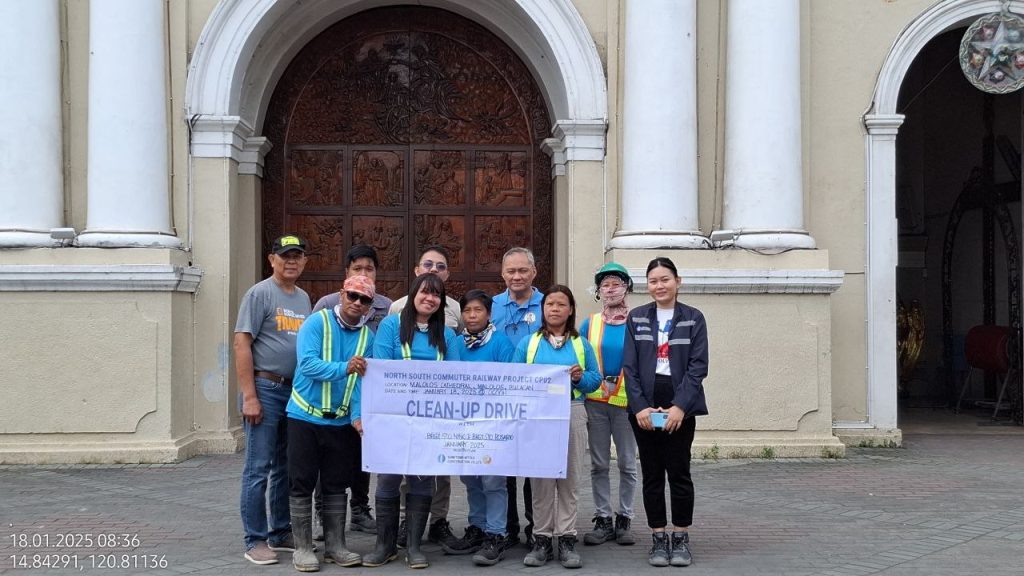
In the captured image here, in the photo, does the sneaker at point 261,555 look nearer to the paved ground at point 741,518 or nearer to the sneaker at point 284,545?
the paved ground at point 741,518

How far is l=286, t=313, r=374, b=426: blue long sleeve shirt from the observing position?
6.16 metres

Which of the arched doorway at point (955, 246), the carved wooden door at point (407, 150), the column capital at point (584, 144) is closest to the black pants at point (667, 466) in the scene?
the column capital at point (584, 144)

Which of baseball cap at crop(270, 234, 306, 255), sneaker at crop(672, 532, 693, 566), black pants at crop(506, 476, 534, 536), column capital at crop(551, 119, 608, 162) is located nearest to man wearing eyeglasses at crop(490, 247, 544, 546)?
black pants at crop(506, 476, 534, 536)

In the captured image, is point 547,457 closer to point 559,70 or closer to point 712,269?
point 712,269

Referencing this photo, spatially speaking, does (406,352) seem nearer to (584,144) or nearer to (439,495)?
(439,495)

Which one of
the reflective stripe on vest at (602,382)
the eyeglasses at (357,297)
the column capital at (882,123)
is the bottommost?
the reflective stripe on vest at (602,382)

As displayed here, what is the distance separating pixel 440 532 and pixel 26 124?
633 centimetres

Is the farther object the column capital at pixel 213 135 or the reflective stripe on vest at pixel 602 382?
the column capital at pixel 213 135

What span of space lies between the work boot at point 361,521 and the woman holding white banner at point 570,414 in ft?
4.32

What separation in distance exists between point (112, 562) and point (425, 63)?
7.59 metres

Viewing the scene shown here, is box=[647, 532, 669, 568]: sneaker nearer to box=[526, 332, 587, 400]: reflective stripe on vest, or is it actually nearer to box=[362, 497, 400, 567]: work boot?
box=[526, 332, 587, 400]: reflective stripe on vest

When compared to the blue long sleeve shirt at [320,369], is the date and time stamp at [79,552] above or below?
below

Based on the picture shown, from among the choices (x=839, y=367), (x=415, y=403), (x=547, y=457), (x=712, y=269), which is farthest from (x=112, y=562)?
(x=839, y=367)

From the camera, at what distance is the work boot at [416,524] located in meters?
6.37
